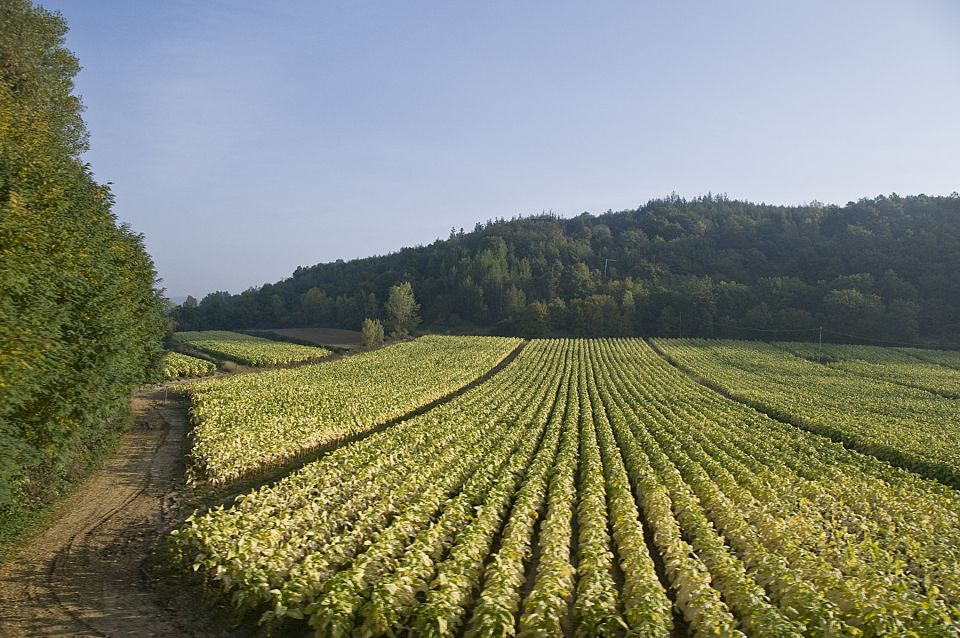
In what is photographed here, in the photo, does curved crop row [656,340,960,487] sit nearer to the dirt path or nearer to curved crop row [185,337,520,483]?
curved crop row [185,337,520,483]

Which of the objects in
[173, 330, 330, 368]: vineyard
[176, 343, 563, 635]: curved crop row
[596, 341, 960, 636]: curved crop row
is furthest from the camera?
[173, 330, 330, 368]: vineyard

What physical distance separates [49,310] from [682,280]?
4087 inches

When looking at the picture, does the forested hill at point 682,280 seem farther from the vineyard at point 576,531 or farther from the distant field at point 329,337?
the vineyard at point 576,531

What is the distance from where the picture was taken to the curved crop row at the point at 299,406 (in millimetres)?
15797

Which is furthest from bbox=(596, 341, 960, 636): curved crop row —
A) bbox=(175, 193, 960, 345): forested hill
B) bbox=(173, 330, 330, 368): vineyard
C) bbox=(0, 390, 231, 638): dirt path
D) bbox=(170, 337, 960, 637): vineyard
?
bbox=(175, 193, 960, 345): forested hill

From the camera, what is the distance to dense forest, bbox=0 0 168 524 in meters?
8.86

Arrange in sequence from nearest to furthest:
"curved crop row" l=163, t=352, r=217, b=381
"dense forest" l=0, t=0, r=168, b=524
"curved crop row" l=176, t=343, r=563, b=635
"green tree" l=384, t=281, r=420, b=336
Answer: "curved crop row" l=176, t=343, r=563, b=635
"dense forest" l=0, t=0, r=168, b=524
"curved crop row" l=163, t=352, r=217, b=381
"green tree" l=384, t=281, r=420, b=336

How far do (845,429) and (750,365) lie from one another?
28053 mm

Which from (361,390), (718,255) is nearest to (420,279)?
(718,255)

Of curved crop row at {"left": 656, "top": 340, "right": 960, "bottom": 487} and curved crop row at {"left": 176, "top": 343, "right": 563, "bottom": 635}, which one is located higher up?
curved crop row at {"left": 176, "top": 343, "right": 563, "bottom": 635}

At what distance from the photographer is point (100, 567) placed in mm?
9336

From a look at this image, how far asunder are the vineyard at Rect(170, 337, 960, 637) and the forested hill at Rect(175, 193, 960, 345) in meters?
63.0

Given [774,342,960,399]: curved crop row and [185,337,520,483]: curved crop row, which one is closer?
[185,337,520,483]: curved crop row

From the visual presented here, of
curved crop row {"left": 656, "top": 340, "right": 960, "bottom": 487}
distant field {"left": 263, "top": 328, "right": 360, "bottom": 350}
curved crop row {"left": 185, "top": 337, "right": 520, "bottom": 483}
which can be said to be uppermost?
distant field {"left": 263, "top": 328, "right": 360, "bottom": 350}
